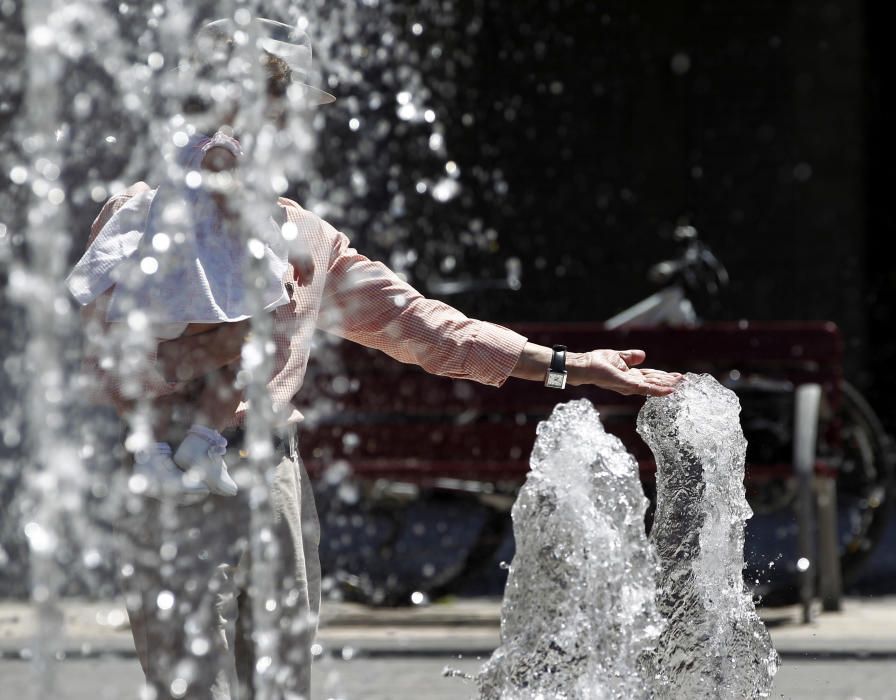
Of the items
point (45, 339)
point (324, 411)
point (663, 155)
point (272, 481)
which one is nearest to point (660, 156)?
point (663, 155)

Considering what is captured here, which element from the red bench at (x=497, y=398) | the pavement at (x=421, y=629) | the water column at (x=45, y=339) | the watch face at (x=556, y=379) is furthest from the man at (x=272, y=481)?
the red bench at (x=497, y=398)

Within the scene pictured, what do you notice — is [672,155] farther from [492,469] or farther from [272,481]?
[272,481]

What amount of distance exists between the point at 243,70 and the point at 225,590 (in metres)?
0.84

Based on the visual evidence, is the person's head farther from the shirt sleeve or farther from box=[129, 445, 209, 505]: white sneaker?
box=[129, 445, 209, 505]: white sneaker

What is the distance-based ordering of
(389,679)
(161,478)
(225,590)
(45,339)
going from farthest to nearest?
(45,339), (389,679), (225,590), (161,478)

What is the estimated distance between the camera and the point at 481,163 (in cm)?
976

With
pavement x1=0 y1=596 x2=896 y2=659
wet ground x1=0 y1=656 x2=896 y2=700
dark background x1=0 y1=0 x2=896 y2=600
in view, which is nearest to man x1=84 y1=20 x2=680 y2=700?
wet ground x1=0 y1=656 x2=896 y2=700

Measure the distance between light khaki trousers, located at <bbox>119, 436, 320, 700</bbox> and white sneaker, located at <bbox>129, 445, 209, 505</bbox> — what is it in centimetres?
6

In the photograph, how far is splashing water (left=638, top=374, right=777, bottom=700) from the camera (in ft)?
8.84

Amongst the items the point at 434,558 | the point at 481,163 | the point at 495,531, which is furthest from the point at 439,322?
the point at 481,163

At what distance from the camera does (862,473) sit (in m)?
6.02

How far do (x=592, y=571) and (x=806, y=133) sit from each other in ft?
24.8

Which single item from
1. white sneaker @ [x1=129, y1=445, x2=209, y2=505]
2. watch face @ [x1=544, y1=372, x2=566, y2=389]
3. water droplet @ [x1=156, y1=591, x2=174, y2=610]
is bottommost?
water droplet @ [x1=156, y1=591, x2=174, y2=610]

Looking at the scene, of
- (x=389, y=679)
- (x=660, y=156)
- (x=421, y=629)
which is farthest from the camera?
(x=660, y=156)
